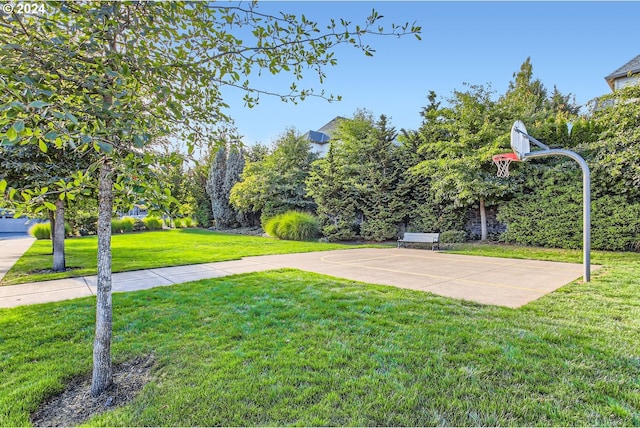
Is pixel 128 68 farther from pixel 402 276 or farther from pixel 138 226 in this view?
pixel 138 226

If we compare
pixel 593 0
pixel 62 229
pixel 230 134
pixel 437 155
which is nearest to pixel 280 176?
pixel 437 155

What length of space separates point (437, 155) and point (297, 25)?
12591 millimetres

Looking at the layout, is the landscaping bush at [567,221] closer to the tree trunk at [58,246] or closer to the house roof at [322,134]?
the tree trunk at [58,246]

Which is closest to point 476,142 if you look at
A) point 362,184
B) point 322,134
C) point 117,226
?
point 362,184

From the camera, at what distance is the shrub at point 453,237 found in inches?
510

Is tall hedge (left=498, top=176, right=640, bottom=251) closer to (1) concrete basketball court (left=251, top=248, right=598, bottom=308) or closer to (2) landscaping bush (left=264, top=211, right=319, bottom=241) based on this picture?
(1) concrete basketball court (left=251, top=248, right=598, bottom=308)

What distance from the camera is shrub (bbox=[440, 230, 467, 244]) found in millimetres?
12961

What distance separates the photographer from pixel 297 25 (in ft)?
8.01

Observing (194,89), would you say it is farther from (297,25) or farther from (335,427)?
(335,427)

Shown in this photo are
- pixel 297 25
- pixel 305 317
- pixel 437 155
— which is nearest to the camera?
pixel 297 25

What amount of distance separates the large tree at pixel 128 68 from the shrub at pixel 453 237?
1171cm

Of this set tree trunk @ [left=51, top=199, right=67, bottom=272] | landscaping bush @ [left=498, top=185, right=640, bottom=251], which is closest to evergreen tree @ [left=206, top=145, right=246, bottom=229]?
tree trunk @ [left=51, top=199, right=67, bottom=272]

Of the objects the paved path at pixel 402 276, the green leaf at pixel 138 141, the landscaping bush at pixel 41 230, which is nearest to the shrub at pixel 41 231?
the landscaping bush at pixel 41 230

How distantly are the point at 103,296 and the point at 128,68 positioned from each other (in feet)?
5.73
